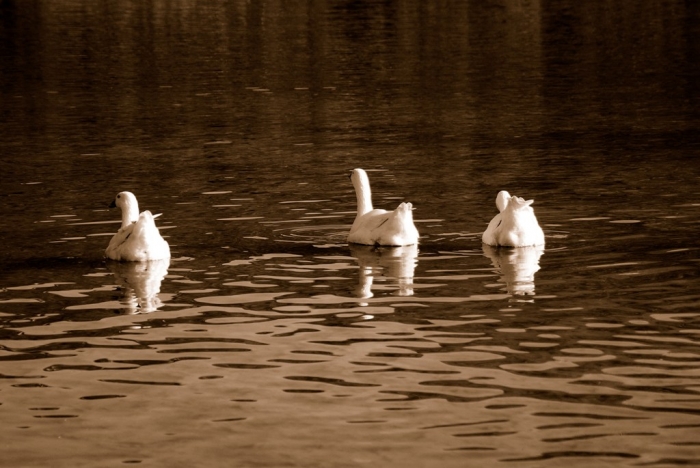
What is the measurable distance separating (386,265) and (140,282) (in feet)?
11.1

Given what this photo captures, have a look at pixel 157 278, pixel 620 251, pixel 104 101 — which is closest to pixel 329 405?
pixel 157 278

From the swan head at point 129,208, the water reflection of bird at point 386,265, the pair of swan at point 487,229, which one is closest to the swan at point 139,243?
the swan head at point 129,208

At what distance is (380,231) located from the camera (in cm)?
2155

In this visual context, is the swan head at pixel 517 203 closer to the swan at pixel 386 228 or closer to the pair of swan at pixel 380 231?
the pair of swan at pixel 380 231

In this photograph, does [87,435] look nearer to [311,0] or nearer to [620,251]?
[620,251]

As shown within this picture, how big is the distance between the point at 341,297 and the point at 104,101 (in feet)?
98.5

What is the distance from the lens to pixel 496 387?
14344mm

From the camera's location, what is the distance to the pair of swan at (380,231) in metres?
20.6

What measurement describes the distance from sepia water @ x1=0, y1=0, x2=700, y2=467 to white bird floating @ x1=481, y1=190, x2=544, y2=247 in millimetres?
232

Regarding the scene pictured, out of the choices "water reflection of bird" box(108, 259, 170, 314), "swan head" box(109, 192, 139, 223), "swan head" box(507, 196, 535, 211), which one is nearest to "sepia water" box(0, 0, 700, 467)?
"water reflection of bird" box(108, 259, 170, 314)

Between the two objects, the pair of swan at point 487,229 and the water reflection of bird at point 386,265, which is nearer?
the water reflection of bird at point 386,265

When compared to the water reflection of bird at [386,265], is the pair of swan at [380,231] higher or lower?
higher

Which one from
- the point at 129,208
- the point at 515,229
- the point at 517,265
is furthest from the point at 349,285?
the point at 129,208

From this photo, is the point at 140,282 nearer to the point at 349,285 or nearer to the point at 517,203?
the point at 349,285
